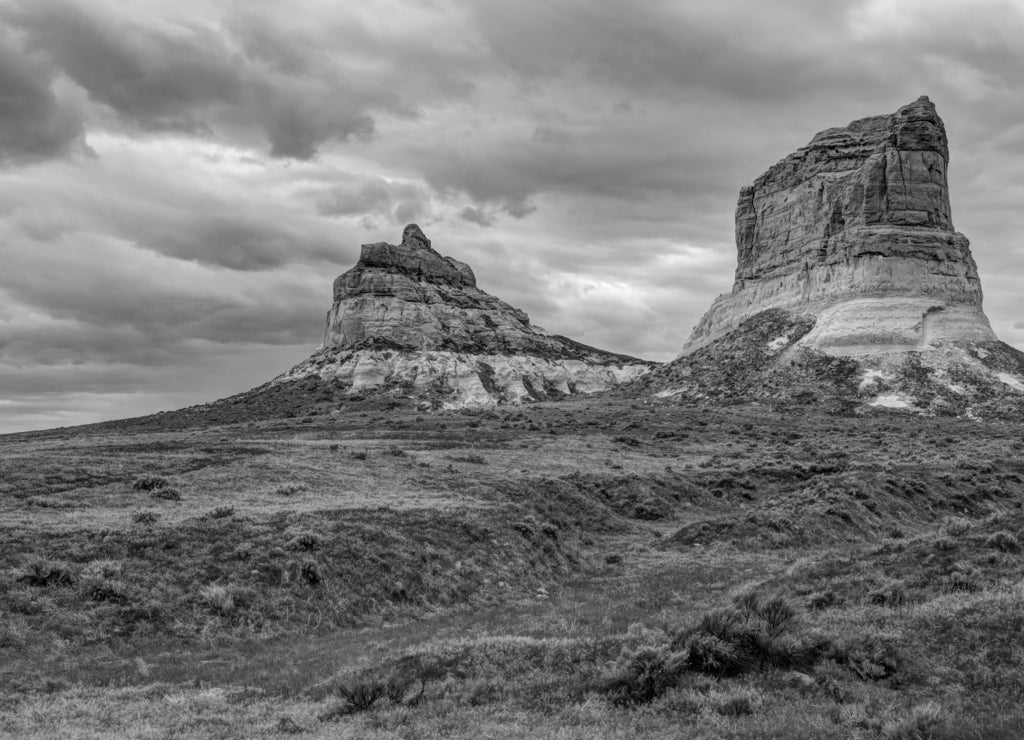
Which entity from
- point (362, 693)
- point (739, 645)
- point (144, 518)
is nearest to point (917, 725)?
point (739, 645)

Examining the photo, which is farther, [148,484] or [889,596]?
[148,484]

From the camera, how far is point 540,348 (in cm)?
16975

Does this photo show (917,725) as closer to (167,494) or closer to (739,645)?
(739,645)

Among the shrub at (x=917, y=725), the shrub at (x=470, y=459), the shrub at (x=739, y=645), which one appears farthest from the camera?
the shrub at (x=470, y=459)

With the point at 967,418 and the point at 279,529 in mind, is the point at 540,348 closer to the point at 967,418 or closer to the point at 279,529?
the point at 967,418

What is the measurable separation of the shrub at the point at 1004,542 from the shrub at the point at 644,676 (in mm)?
10944

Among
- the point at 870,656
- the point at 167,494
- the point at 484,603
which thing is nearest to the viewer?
the point at 870,656

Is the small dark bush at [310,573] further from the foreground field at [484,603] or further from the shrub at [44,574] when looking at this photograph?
the shrub at [44,574]

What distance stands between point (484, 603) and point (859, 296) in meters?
99.9

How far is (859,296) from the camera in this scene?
104 metres

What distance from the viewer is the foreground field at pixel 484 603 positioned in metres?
10.0

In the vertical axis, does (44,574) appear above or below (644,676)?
above

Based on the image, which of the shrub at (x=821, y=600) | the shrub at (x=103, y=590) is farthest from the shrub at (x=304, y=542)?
the shrub at (x=821, y=600)

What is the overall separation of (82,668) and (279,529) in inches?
330
